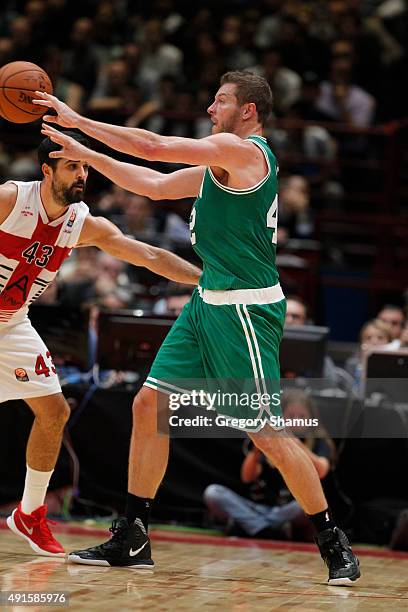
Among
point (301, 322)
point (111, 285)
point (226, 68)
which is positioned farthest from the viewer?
point (226, 68)

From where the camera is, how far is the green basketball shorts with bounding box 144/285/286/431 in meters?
5.15

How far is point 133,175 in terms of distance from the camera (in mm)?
4984

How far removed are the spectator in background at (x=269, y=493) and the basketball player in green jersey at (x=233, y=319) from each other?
2217 mm

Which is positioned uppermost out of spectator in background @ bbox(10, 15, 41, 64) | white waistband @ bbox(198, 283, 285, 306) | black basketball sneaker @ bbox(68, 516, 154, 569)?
spectator in background @ bbox(10, 15, 41, 64)

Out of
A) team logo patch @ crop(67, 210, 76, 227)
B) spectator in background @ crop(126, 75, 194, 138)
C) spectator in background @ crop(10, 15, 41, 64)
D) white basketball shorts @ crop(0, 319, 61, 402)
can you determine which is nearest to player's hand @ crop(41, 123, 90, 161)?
team logo patch @ crop(67, 210, 76, 227)

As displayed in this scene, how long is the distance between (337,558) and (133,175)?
84.3 inches

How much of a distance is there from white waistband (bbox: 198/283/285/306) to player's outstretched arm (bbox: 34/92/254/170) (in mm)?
677

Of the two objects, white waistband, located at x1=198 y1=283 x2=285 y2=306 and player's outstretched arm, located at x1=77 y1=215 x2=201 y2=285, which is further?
player's outstretched arm, located at x1=77 y1=215 x2=201 y2=285

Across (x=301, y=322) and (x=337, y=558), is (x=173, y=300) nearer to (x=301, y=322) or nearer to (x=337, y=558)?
(x=301, y=322)

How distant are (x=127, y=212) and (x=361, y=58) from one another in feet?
15.9

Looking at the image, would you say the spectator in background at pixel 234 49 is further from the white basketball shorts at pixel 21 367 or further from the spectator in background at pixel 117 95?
the white basketball shorts at pixel 21 367

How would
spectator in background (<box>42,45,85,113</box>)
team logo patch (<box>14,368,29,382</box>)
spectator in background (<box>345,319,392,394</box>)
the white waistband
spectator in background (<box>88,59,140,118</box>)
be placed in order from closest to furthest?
1. the white waistband
2. team logo patch (<box>14,368,29,382</box>)
3. spectator in background (<box>345,319,392,394</box>)
4. spectator in background (<box>88,59,140,118</box>)
5. spectator in background (<box>42,45,85,113</box>)

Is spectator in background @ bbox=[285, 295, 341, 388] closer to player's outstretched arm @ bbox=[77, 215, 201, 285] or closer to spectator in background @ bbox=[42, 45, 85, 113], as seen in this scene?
player's outstretched arm @ bbox=[77, 215, 201, 285]

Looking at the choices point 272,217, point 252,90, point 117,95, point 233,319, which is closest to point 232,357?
point 233,319
